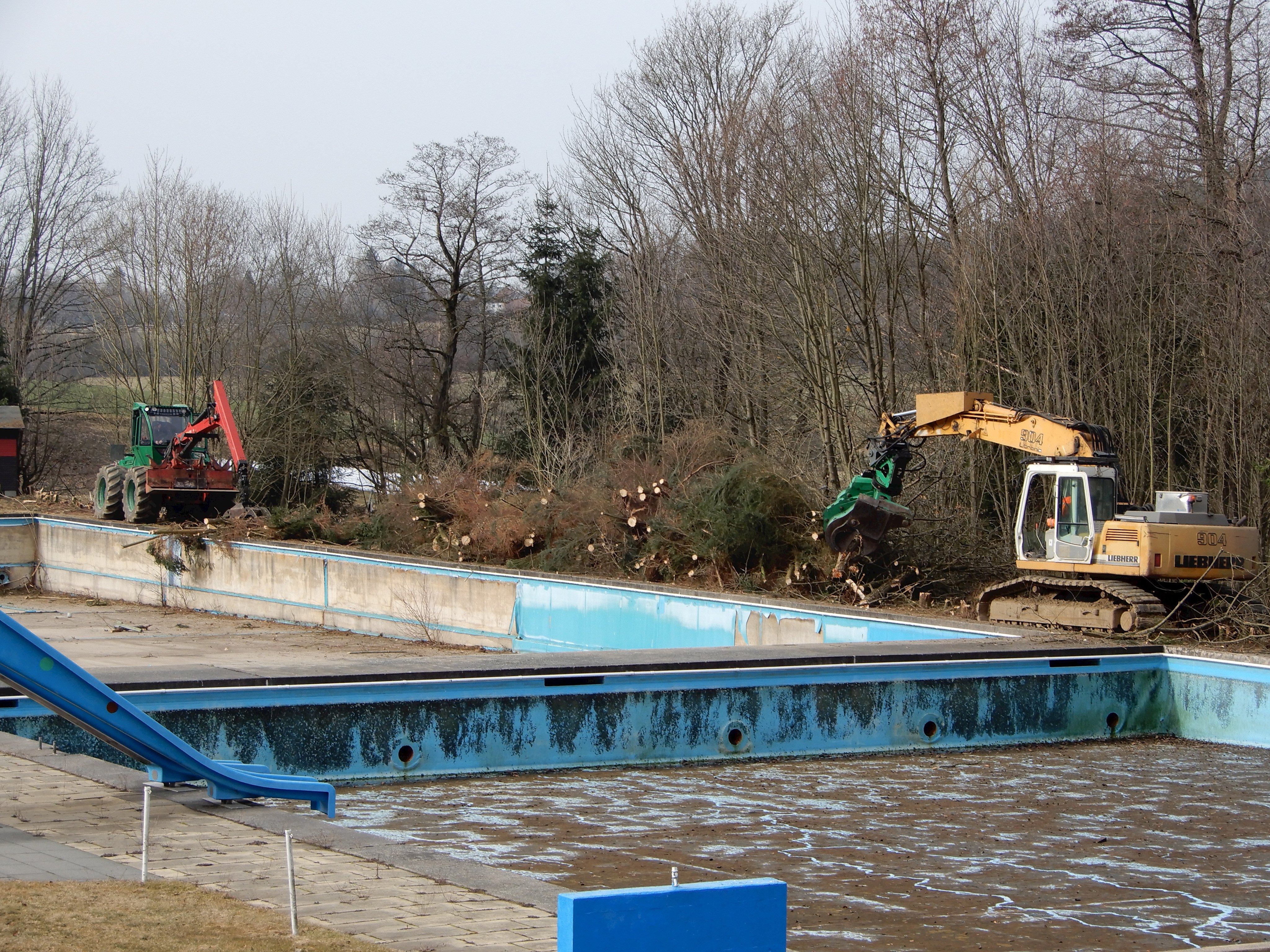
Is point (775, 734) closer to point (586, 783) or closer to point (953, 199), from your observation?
point (586, 783)

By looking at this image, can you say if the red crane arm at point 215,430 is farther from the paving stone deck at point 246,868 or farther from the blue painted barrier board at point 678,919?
the blue painted barrier board at point 678,919

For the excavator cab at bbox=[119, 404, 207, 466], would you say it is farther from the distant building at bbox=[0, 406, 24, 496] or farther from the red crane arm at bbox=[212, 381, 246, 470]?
the distant building at bbox=[0, 406, 24, 496]

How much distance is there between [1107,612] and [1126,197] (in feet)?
33.7

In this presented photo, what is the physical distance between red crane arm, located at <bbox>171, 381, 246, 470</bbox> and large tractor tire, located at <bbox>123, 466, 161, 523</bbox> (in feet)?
3.33

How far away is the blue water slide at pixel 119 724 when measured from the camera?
795 cm

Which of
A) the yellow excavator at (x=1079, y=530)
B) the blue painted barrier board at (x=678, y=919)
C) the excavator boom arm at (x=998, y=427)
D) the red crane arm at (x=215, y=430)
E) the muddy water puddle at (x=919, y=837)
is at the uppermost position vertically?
the red crane arm at (x=215, y=430)

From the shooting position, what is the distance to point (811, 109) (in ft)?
92.5

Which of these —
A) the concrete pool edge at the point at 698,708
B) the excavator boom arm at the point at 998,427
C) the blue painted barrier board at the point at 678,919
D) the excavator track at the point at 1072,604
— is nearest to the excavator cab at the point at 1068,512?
the excavator boom arm at the point at 998,427

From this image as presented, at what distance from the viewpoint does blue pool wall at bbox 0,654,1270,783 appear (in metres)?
11.5

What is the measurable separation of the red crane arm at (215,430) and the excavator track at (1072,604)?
17256 mm

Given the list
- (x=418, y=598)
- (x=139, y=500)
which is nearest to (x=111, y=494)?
(x=139, y=500)

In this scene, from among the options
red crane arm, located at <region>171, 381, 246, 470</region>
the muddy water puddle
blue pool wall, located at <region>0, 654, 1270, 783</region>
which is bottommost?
the muddy water puddle

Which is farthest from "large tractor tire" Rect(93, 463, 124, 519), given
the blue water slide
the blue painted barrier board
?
the blue painted barrier board

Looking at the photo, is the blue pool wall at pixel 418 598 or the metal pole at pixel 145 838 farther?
the blue pool wall at pixel 418 598
